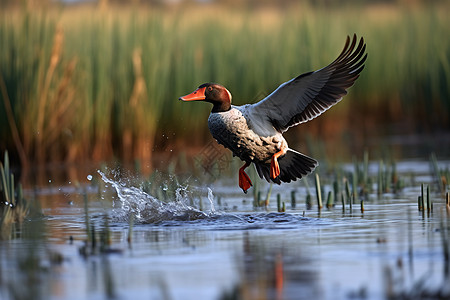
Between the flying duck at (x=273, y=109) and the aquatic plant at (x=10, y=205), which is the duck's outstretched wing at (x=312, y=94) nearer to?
the flying duck at (x=273, y=109)

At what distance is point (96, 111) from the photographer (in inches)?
423

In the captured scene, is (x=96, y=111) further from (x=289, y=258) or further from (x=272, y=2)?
(x=272, y=2)

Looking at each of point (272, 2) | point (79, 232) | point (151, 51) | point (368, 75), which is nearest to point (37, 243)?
point (79, 232)

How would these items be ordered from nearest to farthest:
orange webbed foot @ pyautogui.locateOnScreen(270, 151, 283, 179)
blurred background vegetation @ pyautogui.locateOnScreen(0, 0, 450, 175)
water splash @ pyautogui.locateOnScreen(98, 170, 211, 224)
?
water splash @ pyautogui.locateOnScreen(98, 170, 211, 224) → orange webbed foot @ pyautogui.locateOnScreen(270, 151, 283, 179) → blurred background vegetation @ pyautogui.locateOnScreen(0, 0, 450, 175)

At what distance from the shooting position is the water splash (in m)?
6.49

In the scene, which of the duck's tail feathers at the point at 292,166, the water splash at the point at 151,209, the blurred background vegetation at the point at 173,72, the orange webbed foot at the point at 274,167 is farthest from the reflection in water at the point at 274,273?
the blurred background vegetation at the point at 173,72

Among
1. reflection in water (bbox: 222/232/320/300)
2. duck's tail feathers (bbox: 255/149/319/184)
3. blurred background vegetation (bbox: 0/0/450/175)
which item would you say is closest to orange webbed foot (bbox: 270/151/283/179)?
duck's tail feathers (bbox: 255/149/319/184)

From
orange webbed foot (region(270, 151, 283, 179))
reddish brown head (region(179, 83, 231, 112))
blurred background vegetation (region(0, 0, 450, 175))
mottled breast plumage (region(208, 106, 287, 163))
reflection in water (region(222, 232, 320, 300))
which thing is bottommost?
reflection in water (region(222, 232, 320, 300))

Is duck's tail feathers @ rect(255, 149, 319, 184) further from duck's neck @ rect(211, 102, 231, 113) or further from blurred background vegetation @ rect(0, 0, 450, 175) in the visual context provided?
blurred background vegetation @ rect(0, 0, 450, 175)

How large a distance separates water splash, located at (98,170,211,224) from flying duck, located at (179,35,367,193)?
0.57m

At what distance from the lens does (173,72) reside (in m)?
11.7

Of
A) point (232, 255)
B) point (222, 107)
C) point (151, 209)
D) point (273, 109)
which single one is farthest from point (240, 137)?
point (232, 255)

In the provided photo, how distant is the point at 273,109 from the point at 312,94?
1.15ft

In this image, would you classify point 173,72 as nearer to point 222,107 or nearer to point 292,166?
point 292,166
